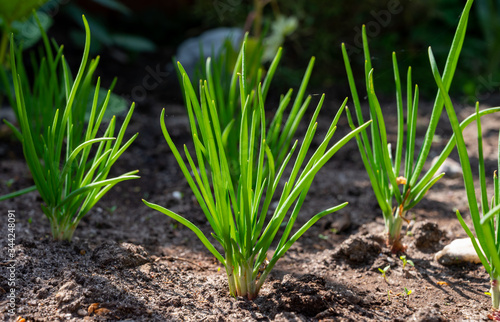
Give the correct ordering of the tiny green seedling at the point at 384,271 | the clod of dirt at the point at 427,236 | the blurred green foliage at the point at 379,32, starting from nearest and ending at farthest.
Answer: the tiny green seedling at the point at 384,271, the clod of dirt at the point at 427,236, the blurred green foliage at the point at 379,32

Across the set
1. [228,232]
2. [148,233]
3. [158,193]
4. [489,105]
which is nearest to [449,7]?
[489,105]

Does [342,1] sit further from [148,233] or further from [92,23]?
[148,233]

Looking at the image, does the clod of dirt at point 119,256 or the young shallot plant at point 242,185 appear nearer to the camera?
the young shallot plant at point 242,185

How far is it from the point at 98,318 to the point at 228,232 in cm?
33

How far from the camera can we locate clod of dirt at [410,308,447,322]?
3.42 feet

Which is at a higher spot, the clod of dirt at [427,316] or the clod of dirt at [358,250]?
the clod of dirt at [427,316]

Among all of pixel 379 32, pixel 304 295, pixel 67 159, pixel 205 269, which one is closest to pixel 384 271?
pixel 304 295

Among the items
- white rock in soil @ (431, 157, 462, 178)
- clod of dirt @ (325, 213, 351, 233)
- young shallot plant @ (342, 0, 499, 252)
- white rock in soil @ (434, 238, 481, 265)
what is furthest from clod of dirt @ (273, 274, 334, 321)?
white rock in soil @ (431, 157, 462, 178)

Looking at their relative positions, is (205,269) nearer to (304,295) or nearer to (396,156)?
(304,295)

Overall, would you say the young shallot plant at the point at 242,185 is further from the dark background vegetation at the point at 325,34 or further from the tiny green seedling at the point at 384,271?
the dark background vegetation at the point at 325,34

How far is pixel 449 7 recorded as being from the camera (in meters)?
4.15

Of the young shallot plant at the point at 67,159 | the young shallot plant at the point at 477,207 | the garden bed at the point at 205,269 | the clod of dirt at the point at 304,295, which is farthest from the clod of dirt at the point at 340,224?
the young shallot plant at the point at 67,159

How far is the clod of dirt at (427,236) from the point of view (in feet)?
4.87

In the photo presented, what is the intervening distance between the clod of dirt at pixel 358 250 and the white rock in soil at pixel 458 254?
17cm
